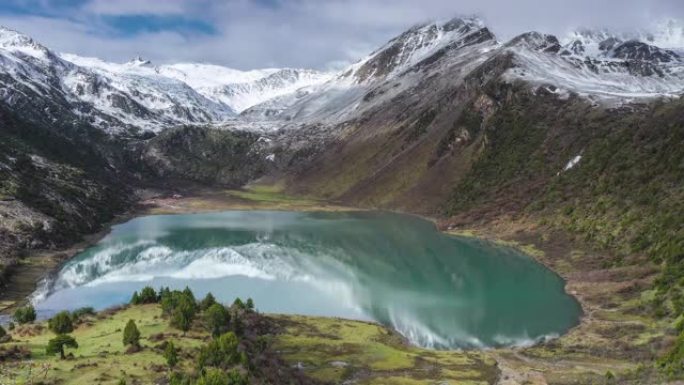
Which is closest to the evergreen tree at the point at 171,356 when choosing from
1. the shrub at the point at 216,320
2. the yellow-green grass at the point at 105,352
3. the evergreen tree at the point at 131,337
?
the yellow-green grass at the point at 105,352

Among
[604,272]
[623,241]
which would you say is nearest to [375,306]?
[604,272]

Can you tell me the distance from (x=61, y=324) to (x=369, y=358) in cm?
3281

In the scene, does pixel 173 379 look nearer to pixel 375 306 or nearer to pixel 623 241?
pixel 375 306

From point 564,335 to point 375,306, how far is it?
99.6ft

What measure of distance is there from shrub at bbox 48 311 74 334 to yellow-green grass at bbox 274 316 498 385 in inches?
914

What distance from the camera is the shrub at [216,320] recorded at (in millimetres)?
69188

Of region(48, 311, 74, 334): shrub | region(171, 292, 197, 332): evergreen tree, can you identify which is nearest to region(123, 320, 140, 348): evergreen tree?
region(171, 292, 197, 332): evergreen tree

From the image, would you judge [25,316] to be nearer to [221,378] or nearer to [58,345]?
[58,345]

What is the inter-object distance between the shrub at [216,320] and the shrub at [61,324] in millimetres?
13177

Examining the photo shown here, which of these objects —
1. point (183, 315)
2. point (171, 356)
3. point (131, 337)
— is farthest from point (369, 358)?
point (171, 356)

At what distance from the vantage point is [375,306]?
10838 cm

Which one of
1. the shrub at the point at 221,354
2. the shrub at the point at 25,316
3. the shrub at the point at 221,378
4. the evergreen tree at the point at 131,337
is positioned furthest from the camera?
the shrub at the point at 25,316

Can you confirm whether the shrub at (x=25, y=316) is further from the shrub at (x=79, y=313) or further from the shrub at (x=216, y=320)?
the shrub at (x=216, y=320)

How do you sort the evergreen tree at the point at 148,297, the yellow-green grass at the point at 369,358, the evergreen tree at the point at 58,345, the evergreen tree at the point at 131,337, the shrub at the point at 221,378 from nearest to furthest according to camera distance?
the shrub at the point at 221,378, the evergreen tree at the point at 58,345, the evergreen tree at the point at 131,337, the yellow-green grass at the point at 369,358, the evergreen tree at the point at 148,297
